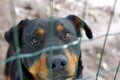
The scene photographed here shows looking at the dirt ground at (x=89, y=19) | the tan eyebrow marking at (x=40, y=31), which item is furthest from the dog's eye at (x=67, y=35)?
the dirt ground at (x=89, y=19)

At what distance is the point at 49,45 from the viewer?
2.88 metres

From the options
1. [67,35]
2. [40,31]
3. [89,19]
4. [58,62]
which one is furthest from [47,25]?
[89,19]

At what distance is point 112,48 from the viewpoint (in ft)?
15.8

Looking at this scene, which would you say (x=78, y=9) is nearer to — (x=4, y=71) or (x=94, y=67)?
(x=94, y=67)

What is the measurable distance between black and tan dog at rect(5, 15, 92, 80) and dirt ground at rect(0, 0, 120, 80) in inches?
50.9

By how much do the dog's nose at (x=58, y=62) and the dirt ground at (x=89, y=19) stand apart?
1766 millimetres

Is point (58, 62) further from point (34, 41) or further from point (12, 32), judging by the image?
point (12, 32)

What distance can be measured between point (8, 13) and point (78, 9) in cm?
111

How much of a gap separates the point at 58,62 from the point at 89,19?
2.73m

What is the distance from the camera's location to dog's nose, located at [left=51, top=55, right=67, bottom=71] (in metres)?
2.68

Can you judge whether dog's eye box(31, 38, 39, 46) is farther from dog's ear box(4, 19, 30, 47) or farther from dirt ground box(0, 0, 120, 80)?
dirt ground box(0, 0, 120, 80)

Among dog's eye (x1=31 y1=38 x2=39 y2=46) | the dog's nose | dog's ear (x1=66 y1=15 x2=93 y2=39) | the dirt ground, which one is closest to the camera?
the dog's nose

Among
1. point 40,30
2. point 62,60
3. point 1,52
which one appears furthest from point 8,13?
point 62,60

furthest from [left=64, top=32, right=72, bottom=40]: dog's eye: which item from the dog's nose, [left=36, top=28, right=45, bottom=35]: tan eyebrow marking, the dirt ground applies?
the dirt ground
